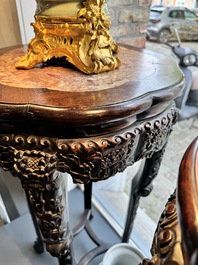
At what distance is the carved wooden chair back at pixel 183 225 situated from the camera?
18cm

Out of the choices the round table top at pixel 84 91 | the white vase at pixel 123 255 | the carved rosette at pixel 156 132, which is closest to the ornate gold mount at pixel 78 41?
the round table top at pixel 84 91

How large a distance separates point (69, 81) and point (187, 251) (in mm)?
407

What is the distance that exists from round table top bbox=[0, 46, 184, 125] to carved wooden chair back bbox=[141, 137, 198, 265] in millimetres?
171

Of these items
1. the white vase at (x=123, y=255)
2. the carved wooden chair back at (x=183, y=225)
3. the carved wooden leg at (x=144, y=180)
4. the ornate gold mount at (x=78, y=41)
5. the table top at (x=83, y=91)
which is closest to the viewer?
the carved wooden chair back at (x=183, y=225)

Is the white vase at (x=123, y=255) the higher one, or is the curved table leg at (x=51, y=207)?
the curved table leg at (x=51, y=207)

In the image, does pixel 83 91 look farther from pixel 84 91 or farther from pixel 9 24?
pixel 9 24

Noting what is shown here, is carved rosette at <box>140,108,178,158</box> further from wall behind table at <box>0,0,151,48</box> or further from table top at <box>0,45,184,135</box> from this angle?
wall behind table at <box>0,0,151,48</box>

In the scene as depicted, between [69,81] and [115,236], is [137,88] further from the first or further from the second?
[115,236]

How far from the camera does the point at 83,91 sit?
1.51ft

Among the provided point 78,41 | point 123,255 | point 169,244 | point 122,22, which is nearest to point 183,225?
point 169,244

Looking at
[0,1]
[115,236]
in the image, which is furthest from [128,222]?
[0,1]

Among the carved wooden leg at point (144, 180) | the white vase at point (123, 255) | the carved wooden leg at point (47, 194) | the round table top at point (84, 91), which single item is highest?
the round table top at point (84, 91)

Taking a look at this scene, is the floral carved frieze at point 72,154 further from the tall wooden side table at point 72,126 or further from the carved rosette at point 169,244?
the carved rosette at point 169,244

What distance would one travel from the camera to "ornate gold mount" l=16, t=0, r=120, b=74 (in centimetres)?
53
